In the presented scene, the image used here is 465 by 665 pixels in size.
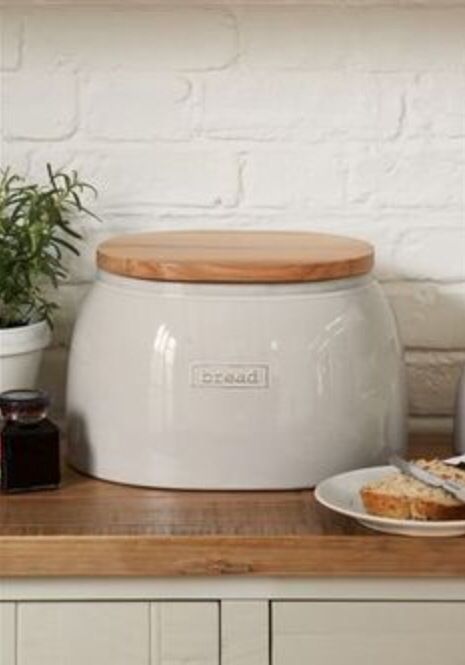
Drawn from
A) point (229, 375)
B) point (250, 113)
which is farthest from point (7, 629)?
point (250, 113)

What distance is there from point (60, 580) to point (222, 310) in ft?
1.00

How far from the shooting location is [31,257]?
187 centimetres

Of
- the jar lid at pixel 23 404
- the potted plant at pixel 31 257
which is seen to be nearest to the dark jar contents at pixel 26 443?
the jar lid at pixel 23 404

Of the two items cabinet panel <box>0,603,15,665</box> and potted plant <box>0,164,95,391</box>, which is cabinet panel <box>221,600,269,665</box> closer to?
cabinet panel <box>0,603,15,665</box>

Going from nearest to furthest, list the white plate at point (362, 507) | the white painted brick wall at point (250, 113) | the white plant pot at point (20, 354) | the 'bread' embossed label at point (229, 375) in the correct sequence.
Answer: the white plate at point (362, 507), the 'bread' embossed label at point (229, 375), the white plant pot at point (20, 354), the white painted brick wall at point (250, 113)

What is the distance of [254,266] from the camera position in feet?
5.56

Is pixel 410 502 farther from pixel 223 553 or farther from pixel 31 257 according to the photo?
pixel 31 257

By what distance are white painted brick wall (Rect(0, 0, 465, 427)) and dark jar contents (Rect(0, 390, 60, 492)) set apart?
28cm

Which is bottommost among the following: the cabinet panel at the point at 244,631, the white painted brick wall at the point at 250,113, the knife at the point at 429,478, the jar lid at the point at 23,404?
the cabinet panel at the point at 244,631

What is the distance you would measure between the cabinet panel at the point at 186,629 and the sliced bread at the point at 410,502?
174 millimetres

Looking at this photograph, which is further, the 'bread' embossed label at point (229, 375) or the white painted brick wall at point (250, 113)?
the white painted brick wall at point (250, 113)

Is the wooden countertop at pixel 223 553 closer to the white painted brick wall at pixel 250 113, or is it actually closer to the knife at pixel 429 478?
the knife at pixel 429 478

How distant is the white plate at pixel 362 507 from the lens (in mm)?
1580

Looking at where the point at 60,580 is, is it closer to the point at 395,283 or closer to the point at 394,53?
the point at 395,283
